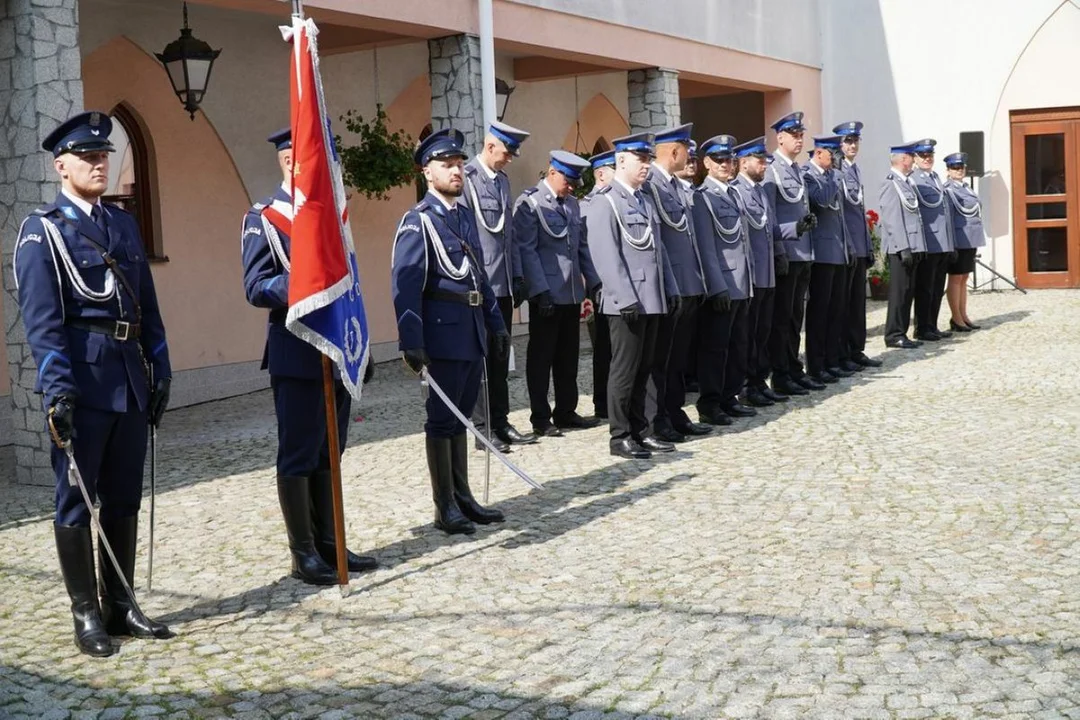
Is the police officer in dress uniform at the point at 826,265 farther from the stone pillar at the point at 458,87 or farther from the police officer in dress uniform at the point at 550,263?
the stone pillar at the point at 458,87

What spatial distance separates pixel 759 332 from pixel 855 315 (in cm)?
210

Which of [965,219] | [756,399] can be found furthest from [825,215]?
[965,219]

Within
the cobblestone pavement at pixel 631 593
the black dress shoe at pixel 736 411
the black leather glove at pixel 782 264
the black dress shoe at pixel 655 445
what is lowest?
the cobblestone pavement at pixel 631 593

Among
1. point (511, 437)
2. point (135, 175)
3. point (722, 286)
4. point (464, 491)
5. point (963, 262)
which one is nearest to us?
point (464, 491)

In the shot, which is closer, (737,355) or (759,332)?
(737,355)

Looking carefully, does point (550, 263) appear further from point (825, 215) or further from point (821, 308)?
point (821, 308)

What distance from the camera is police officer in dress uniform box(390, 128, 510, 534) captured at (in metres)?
6.57

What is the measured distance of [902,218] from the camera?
13703mm

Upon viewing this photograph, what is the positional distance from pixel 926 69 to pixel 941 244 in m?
8.24

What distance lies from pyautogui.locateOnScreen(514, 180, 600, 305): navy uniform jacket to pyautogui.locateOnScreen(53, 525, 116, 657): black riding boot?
15.6 feet

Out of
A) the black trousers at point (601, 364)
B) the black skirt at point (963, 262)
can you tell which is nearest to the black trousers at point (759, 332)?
the black trousers at point (601, 364)

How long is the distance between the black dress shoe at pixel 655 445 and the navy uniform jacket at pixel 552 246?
3.91 feet

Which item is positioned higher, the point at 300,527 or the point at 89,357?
the point at 89,357

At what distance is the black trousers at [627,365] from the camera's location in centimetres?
862
